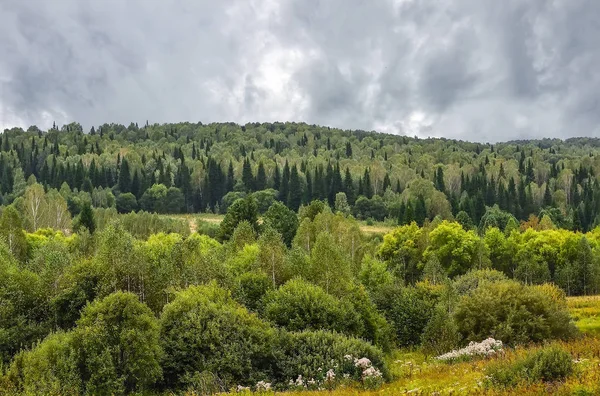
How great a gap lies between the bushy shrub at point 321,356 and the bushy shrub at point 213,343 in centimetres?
102

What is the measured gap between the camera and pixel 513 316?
3484cm

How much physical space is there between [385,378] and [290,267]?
81.2ft

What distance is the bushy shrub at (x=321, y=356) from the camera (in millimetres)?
27180

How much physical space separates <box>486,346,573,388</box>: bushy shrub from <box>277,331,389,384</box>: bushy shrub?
29.5 ft

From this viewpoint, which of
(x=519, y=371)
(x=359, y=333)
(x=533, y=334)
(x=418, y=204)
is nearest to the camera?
(x=519, y=371)

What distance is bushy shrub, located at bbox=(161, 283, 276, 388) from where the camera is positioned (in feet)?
96.9

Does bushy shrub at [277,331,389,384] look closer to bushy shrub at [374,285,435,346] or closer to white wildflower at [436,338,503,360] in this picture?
white wildflower at [436,338,503,360]

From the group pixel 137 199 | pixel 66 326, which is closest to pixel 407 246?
pixel 66 326

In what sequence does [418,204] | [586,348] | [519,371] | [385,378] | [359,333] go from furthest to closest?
[418,204] → [359,333] → [385,378] → [586,348] → [519,371]

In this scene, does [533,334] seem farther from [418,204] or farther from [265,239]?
[418,204]

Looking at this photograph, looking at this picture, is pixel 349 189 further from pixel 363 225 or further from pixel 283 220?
pixel 283 220

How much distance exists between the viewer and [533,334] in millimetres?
34062

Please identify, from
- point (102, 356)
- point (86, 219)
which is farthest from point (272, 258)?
point (86, 219)

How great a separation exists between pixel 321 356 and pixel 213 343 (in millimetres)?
6662
